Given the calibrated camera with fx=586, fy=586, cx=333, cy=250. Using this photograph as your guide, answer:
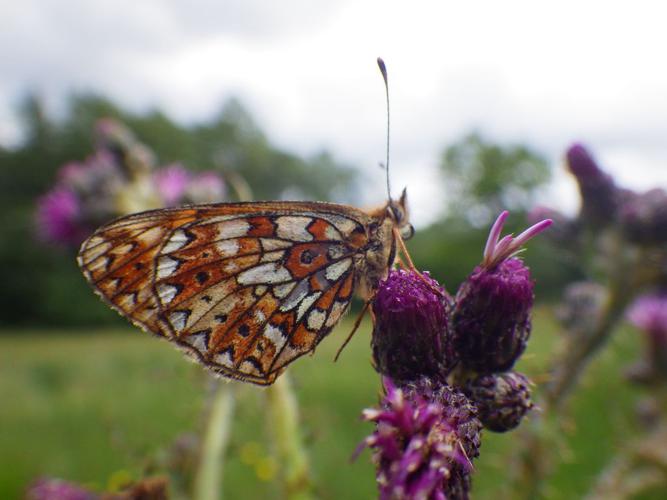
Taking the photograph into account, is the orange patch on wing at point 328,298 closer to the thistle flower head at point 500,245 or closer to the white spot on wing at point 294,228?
the white spot on wing at point 294,228

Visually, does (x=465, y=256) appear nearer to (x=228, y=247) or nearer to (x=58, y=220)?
(x=58, y=220)

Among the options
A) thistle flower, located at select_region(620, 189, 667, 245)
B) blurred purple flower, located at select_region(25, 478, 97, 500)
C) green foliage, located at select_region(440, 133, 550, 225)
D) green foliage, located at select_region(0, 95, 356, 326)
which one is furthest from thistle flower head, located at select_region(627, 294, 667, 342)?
green foliage, located at select_region(440, 133, 550, 225)

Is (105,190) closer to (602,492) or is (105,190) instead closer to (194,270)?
(194,270)

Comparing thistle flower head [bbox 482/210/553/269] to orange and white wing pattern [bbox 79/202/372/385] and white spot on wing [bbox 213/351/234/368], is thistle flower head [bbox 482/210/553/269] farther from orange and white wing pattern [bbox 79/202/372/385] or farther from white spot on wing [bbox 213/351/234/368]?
white spot on wing [bbox 213/351/234/368]

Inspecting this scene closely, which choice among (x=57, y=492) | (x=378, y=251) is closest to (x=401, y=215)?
(x=378, y=251)

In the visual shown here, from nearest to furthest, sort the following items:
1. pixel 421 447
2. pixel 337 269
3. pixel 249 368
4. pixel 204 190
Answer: pixel 421 447, pixel 249 368, pixel 337 269, pixel 204 190

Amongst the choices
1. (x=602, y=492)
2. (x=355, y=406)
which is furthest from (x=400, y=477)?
(x=355, y=406)
